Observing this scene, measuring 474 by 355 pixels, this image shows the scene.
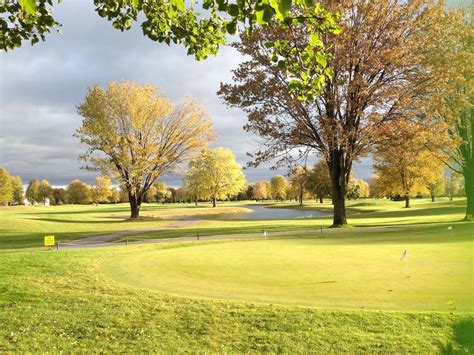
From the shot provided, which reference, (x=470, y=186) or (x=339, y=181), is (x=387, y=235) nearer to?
(x=339, y=181)

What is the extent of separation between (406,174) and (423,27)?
34910mm

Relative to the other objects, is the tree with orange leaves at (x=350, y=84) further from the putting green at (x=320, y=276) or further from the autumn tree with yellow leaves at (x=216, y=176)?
the autumn tree with yellow leaves at (x=216, y=176)

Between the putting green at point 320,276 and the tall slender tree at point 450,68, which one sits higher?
the tall slender tree at point 450,68

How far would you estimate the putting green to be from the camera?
8.02 meters

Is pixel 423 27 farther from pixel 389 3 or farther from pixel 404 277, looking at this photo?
pixel 404 277

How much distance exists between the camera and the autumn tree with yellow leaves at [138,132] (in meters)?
42.4

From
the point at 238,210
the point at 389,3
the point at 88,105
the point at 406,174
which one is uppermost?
the point at 389,3

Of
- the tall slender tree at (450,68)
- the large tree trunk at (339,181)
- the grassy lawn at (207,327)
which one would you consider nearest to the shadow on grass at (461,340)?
the grassy lawn at (207,327)

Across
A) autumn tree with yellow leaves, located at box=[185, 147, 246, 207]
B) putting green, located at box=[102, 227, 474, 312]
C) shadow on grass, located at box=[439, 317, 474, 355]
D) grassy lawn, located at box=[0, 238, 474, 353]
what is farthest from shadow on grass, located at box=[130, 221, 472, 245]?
autumn tree with yellow leaves, located at box=[185, 147, 246, 207]

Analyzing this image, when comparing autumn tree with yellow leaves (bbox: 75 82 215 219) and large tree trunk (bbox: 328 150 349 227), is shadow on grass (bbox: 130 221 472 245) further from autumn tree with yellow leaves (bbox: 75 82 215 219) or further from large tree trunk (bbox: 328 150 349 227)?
autumn tree with yellow leaves (bbox: 75 82 215 219)

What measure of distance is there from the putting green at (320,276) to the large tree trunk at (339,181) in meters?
14.2

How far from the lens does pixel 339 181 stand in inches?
1192

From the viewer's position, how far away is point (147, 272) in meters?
11.8

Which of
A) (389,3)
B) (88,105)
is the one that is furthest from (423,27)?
(88,105)
